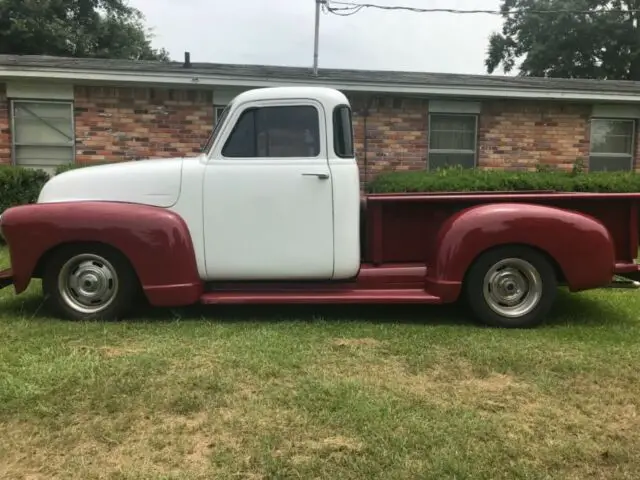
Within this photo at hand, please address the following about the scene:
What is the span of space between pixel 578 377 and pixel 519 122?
889cm

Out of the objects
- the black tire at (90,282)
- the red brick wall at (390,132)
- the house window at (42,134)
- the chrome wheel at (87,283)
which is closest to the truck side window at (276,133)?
the black tire at (90,282)

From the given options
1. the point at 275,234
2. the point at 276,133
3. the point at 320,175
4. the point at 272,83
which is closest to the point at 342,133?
the point at 320,175

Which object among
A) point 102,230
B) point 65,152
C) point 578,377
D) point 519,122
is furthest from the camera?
point 519,122

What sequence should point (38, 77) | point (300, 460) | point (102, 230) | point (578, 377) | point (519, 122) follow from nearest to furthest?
point (300, 460) < point (578, 377) < point (102, 230) < point (38, 77) < point (519, 122)

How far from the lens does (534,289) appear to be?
16.8 ft

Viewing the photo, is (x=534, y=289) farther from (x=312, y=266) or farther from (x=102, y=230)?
Answer: (x=102, y=230)

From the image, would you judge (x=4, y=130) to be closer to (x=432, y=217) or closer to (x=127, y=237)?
(x=127, y=237)

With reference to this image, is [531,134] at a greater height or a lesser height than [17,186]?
greater

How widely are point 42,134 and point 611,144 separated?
1103 centimetres

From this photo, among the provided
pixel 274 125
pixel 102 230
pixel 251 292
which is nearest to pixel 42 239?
pixel 102 230

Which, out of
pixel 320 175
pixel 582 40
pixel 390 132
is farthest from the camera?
pixel 582 40

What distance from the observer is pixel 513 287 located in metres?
5.15

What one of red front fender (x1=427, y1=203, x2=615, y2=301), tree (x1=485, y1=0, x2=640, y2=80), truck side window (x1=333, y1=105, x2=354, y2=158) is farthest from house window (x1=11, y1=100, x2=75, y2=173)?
tree (x1=485, y1=0, x2=640, y2=80)

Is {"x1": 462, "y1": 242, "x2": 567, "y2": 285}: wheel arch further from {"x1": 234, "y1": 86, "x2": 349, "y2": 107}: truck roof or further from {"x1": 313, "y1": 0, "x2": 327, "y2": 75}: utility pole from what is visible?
{"x1": 313, "y1": 0, "x2": 327, "y2": 75}: utility pole
